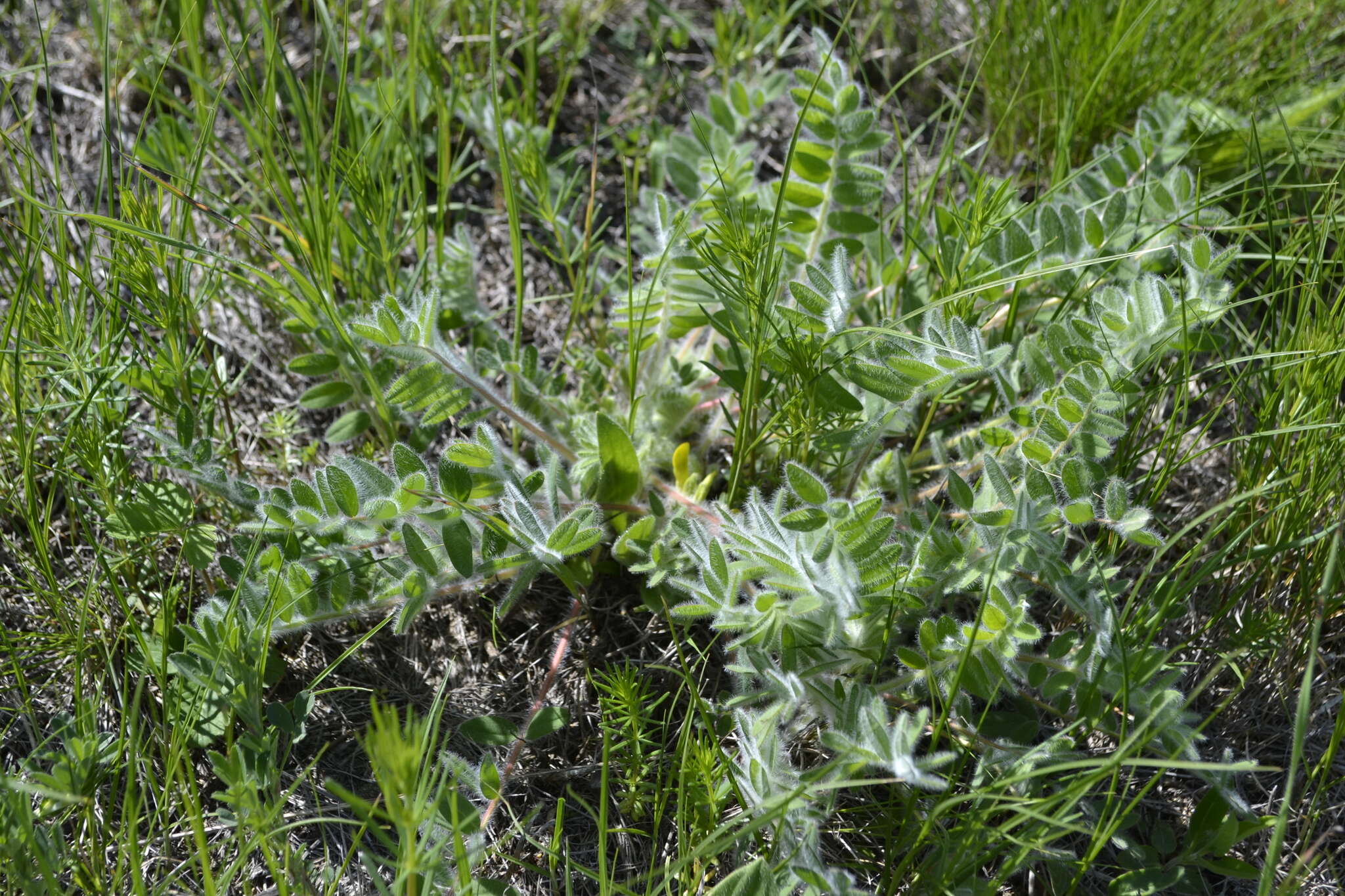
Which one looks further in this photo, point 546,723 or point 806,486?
point 546,723

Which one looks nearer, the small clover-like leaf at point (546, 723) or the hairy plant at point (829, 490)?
the hairy plant at point (829, 490)

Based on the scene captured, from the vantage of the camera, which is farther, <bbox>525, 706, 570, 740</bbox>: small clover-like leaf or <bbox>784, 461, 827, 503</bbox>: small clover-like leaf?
<bbox>525, 706, 570, 740</bbox>: small clover-like leaf

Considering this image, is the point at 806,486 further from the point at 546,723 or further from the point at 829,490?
the point at 546,723

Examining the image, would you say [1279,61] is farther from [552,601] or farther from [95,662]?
[95,662]

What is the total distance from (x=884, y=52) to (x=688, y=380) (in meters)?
1.34

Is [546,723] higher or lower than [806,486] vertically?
lower

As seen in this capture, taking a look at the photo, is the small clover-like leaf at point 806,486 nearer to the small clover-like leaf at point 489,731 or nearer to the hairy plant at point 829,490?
the hairy plant at point 829,490

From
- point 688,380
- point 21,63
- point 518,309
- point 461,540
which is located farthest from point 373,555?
point 21,63

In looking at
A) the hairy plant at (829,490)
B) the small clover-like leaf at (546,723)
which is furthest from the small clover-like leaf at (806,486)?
the small clover-like leaf at (546,723)

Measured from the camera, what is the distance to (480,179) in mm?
2943

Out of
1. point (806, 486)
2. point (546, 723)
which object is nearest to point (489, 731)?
point (546, 723)

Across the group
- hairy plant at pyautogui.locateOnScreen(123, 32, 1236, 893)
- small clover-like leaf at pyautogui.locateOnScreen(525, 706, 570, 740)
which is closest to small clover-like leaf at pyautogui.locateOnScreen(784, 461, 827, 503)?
hairy plant at pyautogui.locateOnScreen(123, 32, 1236, 893)

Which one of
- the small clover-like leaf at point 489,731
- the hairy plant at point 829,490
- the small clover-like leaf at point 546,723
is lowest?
the small clover-like leaf at point 489,731

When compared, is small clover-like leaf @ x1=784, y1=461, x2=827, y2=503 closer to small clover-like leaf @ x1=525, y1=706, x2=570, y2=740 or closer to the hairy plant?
the hairy plant
